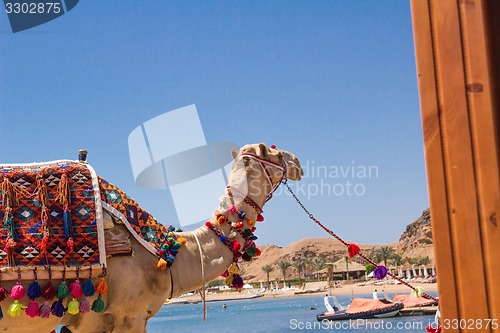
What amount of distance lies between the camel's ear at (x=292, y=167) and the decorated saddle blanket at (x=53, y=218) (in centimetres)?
199

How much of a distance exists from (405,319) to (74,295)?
37043 millimetres

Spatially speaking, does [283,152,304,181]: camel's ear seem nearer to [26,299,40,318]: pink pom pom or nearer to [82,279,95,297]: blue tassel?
[82,279,95,297]: blue tassel

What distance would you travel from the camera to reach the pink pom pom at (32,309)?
4.66 meters

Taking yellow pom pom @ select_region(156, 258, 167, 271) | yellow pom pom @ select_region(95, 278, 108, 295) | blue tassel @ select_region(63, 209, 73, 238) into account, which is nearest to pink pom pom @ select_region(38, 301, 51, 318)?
yellow pom pom @ select_region(95, 278, 108, 295)

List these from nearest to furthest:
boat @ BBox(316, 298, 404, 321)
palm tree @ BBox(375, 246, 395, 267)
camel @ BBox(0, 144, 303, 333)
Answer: camel @ BBox(0, 144, 303, 333), boat @ BBox(316, 298, 404, 321), palm tree @ BBox(375, 246, 395, 267)

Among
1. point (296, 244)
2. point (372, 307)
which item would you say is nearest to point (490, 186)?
point (372, 307)

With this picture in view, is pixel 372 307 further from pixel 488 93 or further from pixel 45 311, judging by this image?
pixel 488 93

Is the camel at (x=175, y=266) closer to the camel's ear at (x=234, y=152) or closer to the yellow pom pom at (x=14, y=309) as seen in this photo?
the camel's ear at (x=234, y=152)

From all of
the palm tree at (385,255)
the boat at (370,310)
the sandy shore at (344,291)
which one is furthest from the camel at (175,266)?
the palm tree at (385,255)

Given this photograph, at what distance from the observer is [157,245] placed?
5449 millimetres

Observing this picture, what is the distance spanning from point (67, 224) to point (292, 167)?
8.50 feet

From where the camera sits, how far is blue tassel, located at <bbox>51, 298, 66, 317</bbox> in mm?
4766

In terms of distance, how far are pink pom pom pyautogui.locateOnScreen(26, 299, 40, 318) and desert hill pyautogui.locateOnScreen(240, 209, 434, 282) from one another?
3908 inches

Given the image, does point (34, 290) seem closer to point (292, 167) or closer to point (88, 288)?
point (88, 288)
